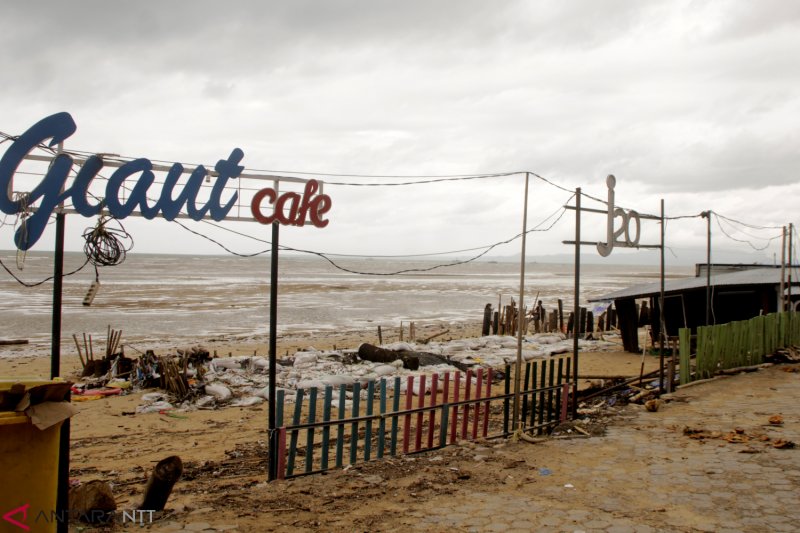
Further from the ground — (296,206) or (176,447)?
(296,206)

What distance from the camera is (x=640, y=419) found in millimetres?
10008

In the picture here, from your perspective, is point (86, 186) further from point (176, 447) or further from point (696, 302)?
point (696, 302)

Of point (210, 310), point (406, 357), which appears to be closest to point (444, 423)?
point (406, 357)

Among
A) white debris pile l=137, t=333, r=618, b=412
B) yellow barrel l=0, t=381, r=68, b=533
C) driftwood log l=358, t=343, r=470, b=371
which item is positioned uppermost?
yellow barrel l=0, t=381, r=68, b=533

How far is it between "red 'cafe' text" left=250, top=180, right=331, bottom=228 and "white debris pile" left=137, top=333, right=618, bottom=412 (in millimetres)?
4203

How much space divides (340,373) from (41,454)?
1026 centimetres

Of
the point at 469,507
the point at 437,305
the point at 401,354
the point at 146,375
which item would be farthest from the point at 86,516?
the point at 437,305

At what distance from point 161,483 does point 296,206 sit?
326 cm

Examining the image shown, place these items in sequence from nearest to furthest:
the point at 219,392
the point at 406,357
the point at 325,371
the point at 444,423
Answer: the point at 444,423 < the point at 219,392 < the point at 325,371 < the point at 406,357

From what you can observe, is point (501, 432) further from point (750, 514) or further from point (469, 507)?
point (750, 514)

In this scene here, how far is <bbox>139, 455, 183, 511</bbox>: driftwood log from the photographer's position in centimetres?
581

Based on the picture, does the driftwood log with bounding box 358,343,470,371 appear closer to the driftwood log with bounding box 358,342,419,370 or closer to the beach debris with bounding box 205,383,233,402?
the driftwood log with bounding box 358,342,419,370

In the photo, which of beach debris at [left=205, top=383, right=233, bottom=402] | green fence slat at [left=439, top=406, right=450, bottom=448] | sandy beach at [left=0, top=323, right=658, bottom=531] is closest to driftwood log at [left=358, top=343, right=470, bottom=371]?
sandy beach at [left=0, top=323, right=658, bottom=531]

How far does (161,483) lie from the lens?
5832 millimetres
